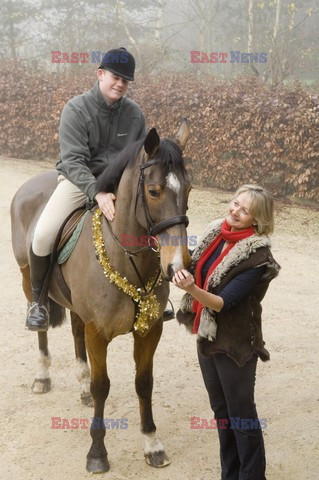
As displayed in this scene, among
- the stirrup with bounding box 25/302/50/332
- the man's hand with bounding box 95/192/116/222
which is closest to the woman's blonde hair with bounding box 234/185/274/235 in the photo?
the man's hand with bounding box 95/192/116/222

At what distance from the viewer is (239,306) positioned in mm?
2992

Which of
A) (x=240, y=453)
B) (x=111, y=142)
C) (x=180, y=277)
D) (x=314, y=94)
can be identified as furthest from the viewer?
(x=314, y=94)

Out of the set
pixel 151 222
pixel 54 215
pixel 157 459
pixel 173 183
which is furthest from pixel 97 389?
pixel 173 183

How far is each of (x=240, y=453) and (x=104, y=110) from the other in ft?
7.77

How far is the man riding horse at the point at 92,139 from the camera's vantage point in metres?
3.70

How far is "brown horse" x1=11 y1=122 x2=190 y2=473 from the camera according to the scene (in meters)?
2.89

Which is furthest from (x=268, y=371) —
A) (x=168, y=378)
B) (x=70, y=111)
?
(x=70, y=111)

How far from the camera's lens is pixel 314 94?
10.2 meters

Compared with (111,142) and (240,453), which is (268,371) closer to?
(240,453)

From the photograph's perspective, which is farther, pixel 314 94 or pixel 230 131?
pixel 230 131

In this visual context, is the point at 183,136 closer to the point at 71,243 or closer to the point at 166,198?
the point at 166,198

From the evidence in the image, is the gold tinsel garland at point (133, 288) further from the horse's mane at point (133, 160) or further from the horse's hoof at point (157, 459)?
the horse's hoof at point (157, 459)

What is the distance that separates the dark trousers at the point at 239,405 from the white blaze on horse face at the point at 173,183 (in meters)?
0.92

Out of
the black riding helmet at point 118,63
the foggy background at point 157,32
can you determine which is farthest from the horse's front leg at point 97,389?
the foggy background at point 157,32
